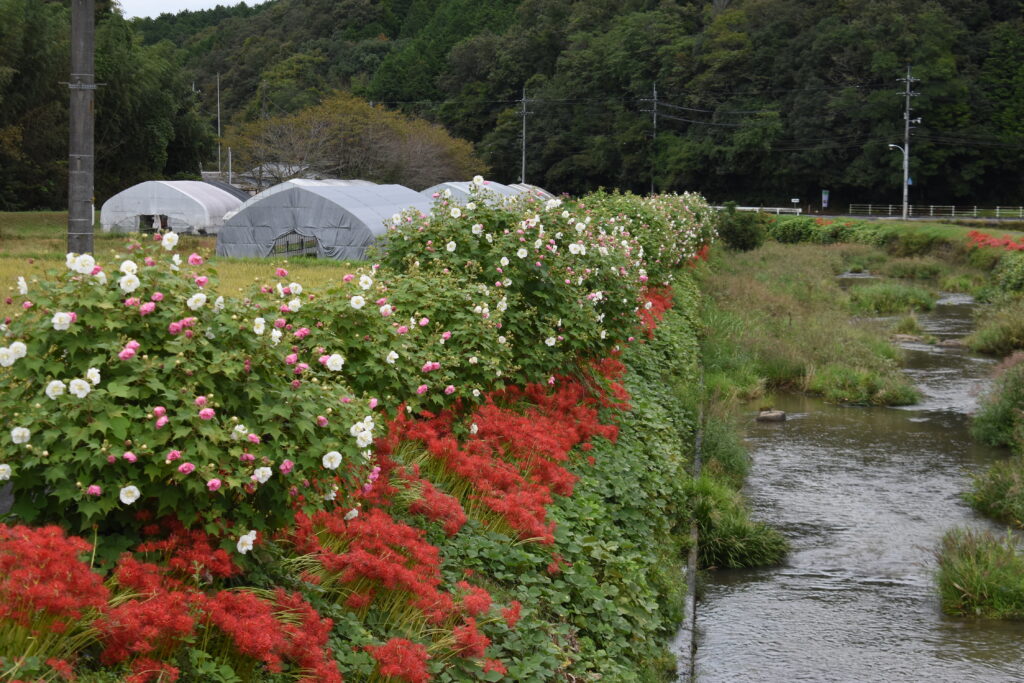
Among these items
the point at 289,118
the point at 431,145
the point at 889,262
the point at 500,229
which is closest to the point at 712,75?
the point at 431,145

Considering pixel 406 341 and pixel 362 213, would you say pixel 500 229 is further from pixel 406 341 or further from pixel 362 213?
pixel 362 213

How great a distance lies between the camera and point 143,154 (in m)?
58.2

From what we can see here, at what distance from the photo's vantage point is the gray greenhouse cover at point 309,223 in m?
27.9

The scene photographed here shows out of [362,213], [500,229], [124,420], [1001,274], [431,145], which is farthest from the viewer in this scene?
[431,145]

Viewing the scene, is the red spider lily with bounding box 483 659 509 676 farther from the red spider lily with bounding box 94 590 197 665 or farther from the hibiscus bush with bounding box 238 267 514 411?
the red spider lily with bounding box 94 590 197 665

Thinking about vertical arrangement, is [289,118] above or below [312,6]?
below

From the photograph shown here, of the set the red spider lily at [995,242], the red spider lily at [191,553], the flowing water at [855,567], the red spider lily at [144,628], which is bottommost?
the flowing water at [855,567]

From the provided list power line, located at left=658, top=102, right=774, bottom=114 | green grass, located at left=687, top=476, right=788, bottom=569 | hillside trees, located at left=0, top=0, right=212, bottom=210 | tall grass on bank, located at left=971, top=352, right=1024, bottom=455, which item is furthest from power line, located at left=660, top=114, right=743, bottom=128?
green grass, located at left=687, top=476, right=788, bottom=569

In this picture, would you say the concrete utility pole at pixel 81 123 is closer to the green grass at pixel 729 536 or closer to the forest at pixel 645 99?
the green grass at pixel 729 536

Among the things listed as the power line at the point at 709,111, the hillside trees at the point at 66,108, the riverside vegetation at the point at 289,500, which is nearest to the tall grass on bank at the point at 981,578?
the riverside vegetation at the point at 289,500

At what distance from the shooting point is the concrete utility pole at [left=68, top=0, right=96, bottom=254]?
10.6m

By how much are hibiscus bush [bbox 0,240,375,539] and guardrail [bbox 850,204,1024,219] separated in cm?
6696

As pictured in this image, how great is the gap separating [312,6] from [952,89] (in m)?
87.4

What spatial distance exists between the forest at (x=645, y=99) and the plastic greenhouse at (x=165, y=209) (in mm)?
5112
